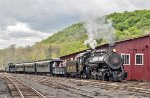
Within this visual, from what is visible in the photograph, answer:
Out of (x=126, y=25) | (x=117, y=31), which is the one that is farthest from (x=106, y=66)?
(x=126, y=25)

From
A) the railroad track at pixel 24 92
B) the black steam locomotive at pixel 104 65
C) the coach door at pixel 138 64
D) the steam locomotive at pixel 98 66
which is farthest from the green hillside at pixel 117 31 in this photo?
the railroad track at pixel 24 92

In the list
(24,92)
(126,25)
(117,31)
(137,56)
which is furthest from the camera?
(126,25)

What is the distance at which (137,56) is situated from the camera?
36.2 meters

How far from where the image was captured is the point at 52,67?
2105 inches

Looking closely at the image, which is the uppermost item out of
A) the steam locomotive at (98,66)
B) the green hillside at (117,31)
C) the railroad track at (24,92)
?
the green hillside at (117,31)

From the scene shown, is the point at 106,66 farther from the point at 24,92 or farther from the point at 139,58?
the point at 24,92

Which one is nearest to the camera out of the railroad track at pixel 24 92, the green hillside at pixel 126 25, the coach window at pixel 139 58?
the railroad track at pixel 24 92

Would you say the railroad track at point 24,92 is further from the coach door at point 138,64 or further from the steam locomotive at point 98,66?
the coach door at point 138,64

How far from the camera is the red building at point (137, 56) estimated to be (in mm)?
35156

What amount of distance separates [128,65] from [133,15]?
79536 millimetres

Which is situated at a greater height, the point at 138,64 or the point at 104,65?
the point at 138,64

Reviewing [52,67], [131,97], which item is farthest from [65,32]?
[131,97]

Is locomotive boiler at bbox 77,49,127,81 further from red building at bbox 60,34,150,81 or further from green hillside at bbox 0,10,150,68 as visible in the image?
green hillside at bbox 0,10,150,68

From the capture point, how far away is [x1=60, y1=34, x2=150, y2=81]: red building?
35156 mm
